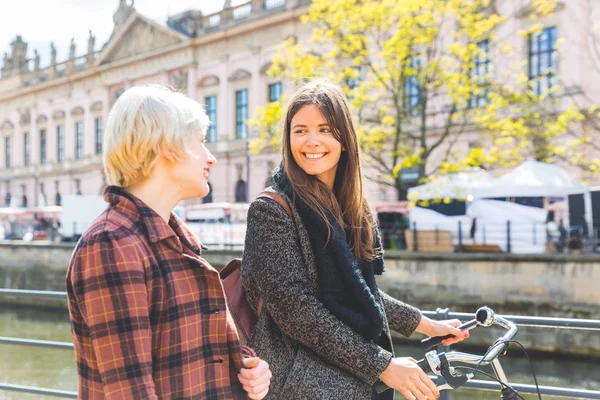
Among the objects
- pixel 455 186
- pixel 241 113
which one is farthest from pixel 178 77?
pixel 455 186

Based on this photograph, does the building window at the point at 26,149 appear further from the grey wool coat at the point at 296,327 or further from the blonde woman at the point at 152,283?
the blonde woman at the point at 152,283

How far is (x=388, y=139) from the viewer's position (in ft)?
62.1

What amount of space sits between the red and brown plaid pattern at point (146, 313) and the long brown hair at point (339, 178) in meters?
0.47

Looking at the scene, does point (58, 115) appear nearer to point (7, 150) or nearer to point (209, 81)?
→ point (7, 150)

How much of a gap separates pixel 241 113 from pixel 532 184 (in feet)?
70.3

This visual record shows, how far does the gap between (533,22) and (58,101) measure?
33.8 metres

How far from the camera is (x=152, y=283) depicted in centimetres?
181

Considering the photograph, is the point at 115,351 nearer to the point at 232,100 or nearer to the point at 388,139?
the point at 388,139

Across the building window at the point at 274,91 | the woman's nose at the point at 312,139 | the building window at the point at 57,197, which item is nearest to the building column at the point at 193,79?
the building window at the point at 274,91

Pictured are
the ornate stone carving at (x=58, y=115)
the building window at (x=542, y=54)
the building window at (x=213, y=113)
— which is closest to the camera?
the building window at (x=542, y=54)

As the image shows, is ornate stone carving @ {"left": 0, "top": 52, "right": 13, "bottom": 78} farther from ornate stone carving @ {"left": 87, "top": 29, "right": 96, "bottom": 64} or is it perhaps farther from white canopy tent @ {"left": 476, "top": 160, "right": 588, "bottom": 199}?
white canopy tent @ {"left": 476, "top": 160, "right": 588, "bottom": 199}

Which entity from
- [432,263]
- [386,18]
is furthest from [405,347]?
[386,18]

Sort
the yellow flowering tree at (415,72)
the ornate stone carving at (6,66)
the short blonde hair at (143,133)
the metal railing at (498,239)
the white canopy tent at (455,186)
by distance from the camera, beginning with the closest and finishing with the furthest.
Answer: the short blonde hair at (143,133) < the metal railing at (498,239) < the white canopy tent at (455,186) < the yellow flowering tree at (415,72) < the ornate stone carving at (6,66)

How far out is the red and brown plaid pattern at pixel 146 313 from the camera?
1.73m
